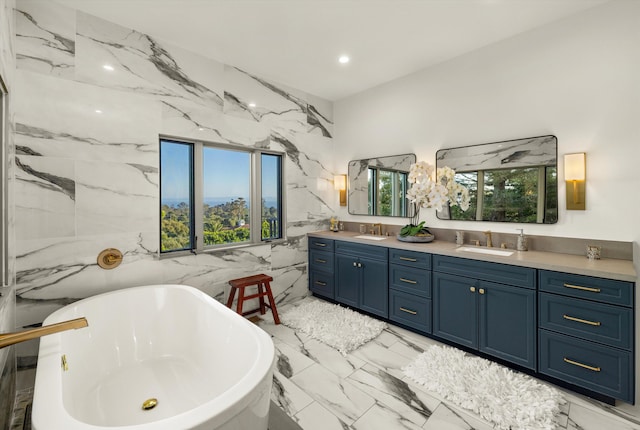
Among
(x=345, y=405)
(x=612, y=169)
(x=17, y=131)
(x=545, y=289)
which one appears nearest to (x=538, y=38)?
(x=612, y=169)

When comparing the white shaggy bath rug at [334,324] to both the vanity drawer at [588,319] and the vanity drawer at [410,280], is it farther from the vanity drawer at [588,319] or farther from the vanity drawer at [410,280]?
the vanity drawer at [588,319]

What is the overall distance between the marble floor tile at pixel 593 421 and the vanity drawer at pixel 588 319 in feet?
1.46

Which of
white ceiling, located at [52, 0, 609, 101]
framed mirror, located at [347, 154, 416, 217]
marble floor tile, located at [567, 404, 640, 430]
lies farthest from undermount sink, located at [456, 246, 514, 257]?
white ceiling, located at [52, 0, 609, 101]

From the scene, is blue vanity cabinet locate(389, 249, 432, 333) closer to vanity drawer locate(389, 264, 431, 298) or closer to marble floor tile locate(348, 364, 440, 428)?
vanity drawer locate(389, 264, 431, 298)

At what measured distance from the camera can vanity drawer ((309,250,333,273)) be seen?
375 cm

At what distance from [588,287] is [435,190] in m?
1.39

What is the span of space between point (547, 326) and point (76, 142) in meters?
3.82

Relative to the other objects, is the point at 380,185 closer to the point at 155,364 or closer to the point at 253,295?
the point at 253,295

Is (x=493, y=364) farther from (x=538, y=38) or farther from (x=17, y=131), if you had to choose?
(x=17, y=131)

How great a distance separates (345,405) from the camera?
1.98m

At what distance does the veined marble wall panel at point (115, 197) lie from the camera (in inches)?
92.7

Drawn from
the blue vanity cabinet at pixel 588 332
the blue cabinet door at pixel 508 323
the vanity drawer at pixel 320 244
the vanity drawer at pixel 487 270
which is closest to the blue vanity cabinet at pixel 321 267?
the vanity drawer at pixel 320 244

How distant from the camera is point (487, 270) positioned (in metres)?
2.42

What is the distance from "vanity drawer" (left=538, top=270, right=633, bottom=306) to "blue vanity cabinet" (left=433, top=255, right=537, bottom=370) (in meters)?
0.10
